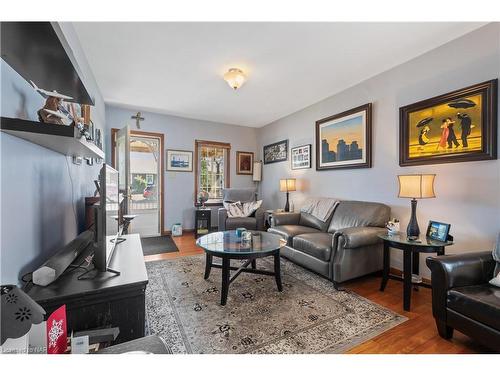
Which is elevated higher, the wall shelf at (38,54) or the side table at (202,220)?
the wall shelf at (38,54)

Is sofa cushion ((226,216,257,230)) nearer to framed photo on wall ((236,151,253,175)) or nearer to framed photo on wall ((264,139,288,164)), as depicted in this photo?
framed photo on wall ((264,139,288,164))

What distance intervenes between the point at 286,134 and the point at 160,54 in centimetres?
290

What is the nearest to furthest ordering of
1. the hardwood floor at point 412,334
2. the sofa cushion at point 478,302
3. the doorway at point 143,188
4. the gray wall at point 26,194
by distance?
the gray wall at point 26,194
the sofa cushion at point 478,302
the hardwood floor at point 412,334
the doorway at point 143,188

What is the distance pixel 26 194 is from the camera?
1.08 m

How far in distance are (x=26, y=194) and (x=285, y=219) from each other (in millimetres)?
2978

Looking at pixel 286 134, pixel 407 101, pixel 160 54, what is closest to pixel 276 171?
pixel 286 134

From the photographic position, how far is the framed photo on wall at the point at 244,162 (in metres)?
5.52

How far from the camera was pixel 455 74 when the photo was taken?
7.27 ft

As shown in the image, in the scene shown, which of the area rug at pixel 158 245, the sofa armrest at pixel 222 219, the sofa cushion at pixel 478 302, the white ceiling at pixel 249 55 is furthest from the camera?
the sofa armrest at pixel 222 219

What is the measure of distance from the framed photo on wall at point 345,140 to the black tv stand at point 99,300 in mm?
3037

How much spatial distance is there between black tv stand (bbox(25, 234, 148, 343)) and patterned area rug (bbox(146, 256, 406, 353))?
1.71ft

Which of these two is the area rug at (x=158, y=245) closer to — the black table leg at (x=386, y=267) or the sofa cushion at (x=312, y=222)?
the sofa cushion at (x=312, y=222)

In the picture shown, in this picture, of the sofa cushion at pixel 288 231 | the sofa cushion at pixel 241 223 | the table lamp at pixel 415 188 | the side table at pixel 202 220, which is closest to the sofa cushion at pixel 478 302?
the table lamp at pixel 415 188

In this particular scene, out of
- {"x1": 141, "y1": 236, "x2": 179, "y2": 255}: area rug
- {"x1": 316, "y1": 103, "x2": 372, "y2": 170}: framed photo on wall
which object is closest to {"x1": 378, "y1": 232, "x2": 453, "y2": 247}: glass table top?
{"x1": 316, "y1": 103, "x2": 372, "y2": 170}: framed photo on wall
